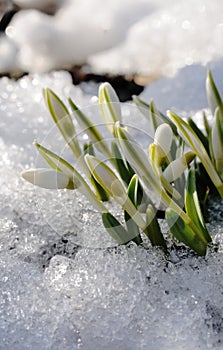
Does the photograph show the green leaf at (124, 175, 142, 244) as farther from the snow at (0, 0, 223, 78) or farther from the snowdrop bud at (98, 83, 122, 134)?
the snow at (0, 0, 223, 78)

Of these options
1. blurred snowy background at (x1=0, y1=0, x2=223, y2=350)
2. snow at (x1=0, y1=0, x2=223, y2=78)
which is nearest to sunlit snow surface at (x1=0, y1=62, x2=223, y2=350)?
blurred snowy background at (x1=0, y1=0, x2=223, y2=350)

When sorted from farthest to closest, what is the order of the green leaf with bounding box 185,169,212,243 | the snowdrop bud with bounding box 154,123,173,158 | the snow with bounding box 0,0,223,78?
the snow with bounding box 0,0,223,78, the green leaf with bounding box 185,169,212,243, the snowdrop bud with bounding box 154,123,173,158

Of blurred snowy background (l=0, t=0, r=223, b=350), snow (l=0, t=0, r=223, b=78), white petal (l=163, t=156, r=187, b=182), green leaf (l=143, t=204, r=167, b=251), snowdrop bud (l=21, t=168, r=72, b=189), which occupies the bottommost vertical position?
snow (l=0, t=0, r=223, b=78)

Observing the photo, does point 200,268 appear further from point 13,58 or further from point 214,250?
point 13,58

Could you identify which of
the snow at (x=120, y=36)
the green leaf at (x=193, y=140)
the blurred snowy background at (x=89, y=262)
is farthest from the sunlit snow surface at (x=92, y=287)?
the snow at (x=120, y=36)

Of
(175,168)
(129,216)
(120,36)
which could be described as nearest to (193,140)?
(175,168)

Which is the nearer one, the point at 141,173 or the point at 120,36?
the point at 141,173

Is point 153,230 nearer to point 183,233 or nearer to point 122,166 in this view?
point 183,233
